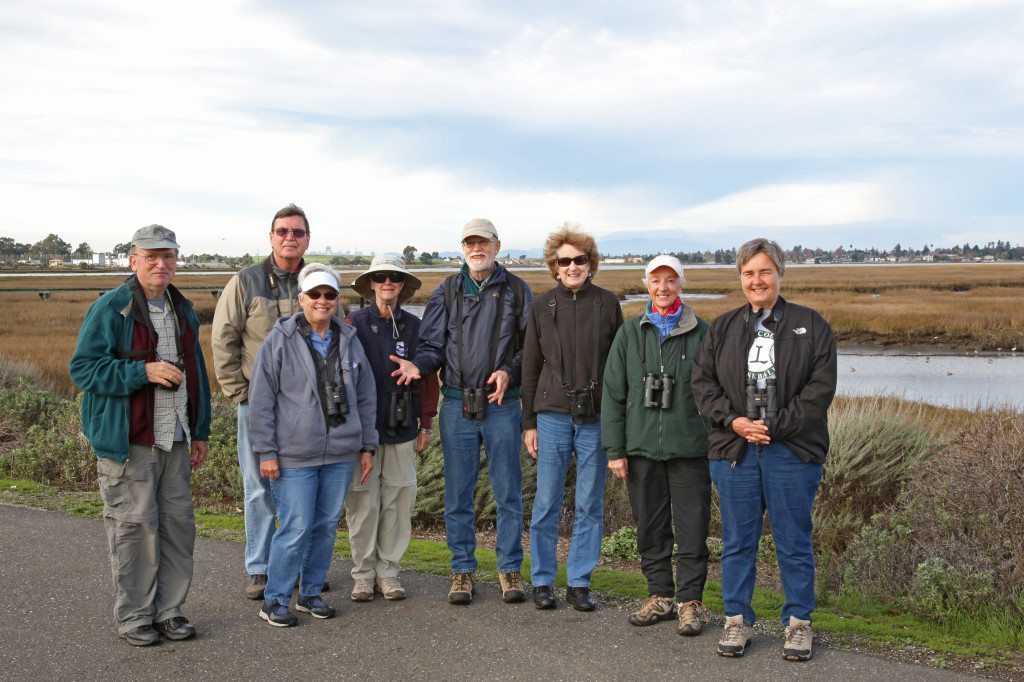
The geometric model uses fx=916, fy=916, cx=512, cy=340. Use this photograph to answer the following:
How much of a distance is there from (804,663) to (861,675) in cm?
28

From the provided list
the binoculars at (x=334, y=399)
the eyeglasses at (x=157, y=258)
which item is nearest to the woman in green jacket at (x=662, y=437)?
the binoculars at (x=334, y=399)

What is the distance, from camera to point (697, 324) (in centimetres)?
542

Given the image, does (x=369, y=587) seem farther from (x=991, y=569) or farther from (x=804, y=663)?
(x=991, y=569)

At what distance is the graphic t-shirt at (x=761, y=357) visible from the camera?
Result: 16.2 feet

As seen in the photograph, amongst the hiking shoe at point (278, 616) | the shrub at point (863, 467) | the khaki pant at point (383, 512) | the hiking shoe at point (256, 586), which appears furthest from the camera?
the shrub at point (863, 467)

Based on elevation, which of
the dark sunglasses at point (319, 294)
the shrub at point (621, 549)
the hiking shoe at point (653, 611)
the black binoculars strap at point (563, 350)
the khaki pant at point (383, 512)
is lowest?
the shrub at point (621, 549)

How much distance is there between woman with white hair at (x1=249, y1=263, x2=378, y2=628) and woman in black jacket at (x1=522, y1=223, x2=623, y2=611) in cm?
115

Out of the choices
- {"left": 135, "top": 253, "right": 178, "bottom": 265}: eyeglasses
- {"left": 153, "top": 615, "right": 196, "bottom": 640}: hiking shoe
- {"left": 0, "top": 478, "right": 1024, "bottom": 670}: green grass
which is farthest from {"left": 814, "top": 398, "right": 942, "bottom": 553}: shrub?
{"left": 135, "top": 253, "right": 178, "bottom": 265}: eyeglasses

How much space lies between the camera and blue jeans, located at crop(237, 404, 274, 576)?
5742 mm

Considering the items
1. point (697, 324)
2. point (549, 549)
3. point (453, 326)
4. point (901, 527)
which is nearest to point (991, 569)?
point (901, 527)

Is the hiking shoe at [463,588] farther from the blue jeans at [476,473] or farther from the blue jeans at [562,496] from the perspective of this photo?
the blue jeans at [562,496]

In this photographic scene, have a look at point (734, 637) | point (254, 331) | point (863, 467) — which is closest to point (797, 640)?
point (734, 637)

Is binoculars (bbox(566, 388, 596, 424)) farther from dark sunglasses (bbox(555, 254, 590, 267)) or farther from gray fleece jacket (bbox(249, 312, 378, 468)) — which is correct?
gray fleece jacket (bbox(249, 312, 378, 468))

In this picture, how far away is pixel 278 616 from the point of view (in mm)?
5223
